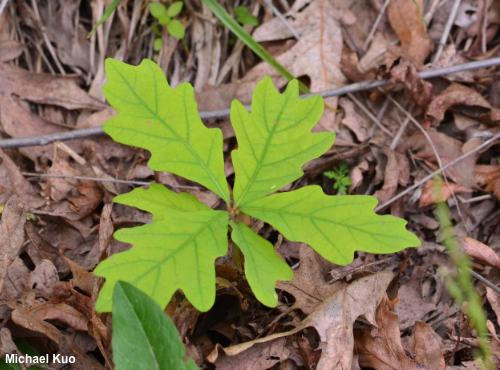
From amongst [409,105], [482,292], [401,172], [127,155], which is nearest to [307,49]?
[409,105]

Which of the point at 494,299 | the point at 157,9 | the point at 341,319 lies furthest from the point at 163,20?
the point at 494,299

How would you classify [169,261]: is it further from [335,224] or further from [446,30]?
[446,30]

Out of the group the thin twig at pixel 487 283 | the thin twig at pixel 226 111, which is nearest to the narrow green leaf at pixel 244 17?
the thin twig at pixel 226 111

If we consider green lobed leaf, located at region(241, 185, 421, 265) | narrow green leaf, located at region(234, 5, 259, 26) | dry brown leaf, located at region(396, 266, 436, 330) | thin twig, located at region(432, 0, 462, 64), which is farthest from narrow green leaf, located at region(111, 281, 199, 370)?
thin twig, located at region(432, 0, 462, 64)

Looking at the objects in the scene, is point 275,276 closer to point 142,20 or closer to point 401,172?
point 401,172

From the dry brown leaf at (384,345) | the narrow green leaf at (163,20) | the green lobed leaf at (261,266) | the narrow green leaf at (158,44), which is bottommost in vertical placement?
the dry brown leaf at (384,345)

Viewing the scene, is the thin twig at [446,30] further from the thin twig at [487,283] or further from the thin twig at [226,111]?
the thin twig at [487,283]
